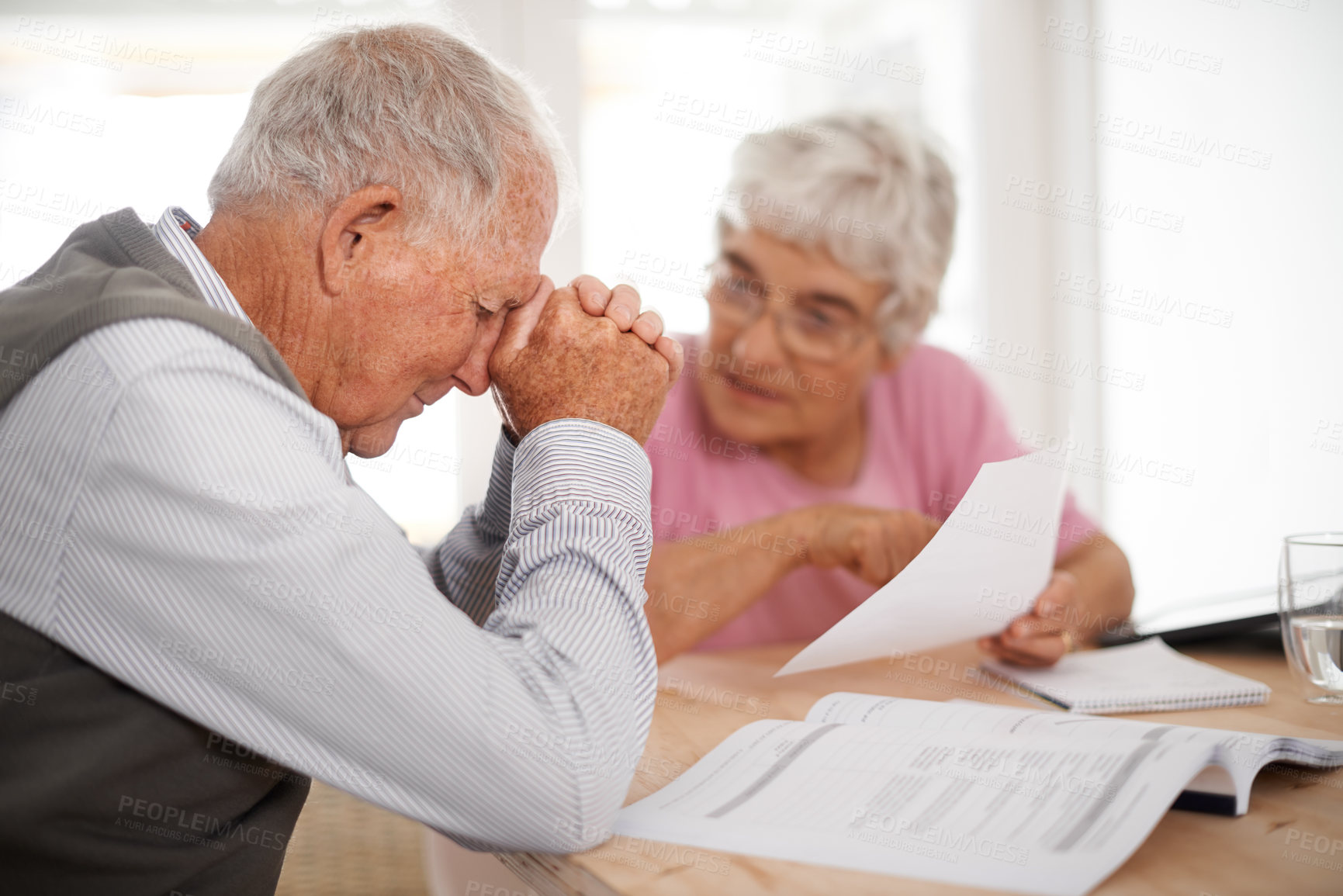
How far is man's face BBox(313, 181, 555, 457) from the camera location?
0.83 meters

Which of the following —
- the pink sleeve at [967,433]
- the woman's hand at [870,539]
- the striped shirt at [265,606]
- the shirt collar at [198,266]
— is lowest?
the pink sleeve at [967,433]

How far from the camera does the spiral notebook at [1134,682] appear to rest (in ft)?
2.76

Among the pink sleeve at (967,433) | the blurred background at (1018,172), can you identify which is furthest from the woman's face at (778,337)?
the blurred background at (1018,172)

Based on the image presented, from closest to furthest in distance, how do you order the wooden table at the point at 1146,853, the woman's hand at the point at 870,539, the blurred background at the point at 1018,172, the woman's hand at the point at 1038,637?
1. the wooden table at the point at 1146,853
2. the woman's hand at the point at 1038,637
3. the woman's hand at the point at 870,539
4. the blurred background at the point at 1018,172

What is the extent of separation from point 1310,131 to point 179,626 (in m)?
2.62

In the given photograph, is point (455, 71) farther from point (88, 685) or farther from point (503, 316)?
point (88, 685)

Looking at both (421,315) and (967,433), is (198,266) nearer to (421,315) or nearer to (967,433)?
(421,315)

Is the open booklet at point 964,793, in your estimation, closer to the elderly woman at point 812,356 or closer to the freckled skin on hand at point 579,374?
the freckled skin on hand at point 579,374

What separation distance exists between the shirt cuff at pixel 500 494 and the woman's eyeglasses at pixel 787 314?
81 cm

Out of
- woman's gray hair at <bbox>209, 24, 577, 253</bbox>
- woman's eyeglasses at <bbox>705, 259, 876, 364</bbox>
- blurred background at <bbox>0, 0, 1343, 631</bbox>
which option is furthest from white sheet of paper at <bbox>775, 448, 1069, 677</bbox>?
blurred background at <bbox>0, 0, 1343, 631</bbox>

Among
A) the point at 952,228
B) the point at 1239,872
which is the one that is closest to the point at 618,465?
the point at 1239,872

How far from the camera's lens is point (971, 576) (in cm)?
89

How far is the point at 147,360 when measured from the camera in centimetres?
57

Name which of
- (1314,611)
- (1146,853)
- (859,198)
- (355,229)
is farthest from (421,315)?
(859,198)
